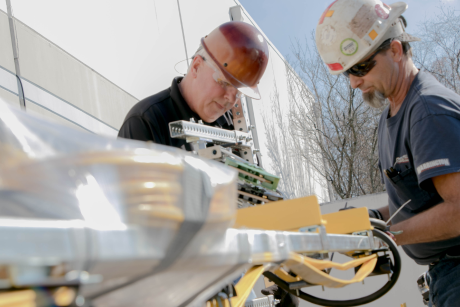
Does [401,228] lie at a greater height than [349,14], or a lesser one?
lesser

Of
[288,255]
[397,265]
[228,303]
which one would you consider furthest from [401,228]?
[228,303]

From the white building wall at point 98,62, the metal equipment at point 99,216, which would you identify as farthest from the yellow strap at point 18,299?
the white building wall at point 98,62

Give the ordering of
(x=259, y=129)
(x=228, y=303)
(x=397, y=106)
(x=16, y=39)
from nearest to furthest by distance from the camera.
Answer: (x=228, y=303) < (x=397, y=106) < (x=16, y=39) < (x=259, y=129)

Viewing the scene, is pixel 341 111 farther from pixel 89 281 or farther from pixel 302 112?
pixel 89 281

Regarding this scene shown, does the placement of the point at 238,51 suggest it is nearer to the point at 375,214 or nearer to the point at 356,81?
the point at 356,81

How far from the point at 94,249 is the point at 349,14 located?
7.54ft

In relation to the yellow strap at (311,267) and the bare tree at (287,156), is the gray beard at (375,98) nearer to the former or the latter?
the yellow strap at (311,267)

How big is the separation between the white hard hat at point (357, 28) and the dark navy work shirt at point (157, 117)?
0.94m

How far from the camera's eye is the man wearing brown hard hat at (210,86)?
2242mm

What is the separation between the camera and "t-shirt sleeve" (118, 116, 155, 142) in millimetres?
2188

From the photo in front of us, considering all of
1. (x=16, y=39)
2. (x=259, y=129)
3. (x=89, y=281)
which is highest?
(x=259, y=129)

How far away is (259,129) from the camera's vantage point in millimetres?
11125

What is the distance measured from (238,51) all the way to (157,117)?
574mm

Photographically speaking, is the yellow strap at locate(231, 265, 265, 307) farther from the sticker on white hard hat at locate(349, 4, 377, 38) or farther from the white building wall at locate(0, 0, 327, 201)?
the white building wall at locate(0, 0, 327, 201)
